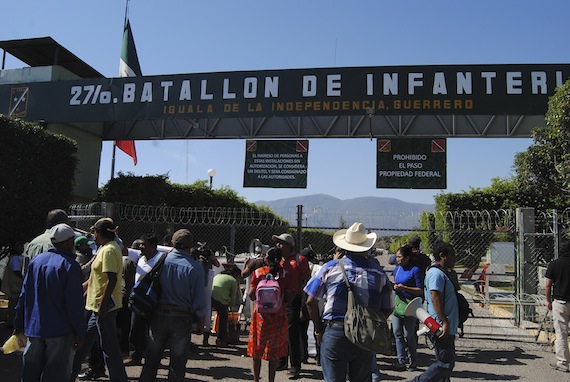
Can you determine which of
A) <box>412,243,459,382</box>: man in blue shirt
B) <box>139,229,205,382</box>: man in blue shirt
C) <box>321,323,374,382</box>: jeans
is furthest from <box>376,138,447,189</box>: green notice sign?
<box>321,323,374,382</box>: jeans

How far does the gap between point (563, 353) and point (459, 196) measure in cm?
1032

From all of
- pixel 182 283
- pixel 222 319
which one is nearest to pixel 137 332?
pixel 182 283

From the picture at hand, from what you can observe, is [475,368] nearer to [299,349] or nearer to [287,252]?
[299,349]

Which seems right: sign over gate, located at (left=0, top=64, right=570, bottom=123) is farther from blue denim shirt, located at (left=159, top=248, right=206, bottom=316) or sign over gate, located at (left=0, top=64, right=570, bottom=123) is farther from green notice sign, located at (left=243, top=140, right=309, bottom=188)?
blue denim shirt, located at (left=159, top=248, right=206, bottom=316)

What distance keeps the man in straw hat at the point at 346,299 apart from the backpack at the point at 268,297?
1.29 meters

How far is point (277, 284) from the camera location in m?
5.57

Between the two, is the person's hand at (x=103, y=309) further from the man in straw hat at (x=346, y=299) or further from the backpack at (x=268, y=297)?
the man in straw hat at (x=346, y=299)

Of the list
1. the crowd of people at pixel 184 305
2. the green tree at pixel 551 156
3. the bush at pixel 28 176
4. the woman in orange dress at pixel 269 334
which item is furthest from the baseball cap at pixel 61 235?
the green tree at pixel 551 156

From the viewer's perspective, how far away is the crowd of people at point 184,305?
3986mm

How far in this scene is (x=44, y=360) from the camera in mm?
4004

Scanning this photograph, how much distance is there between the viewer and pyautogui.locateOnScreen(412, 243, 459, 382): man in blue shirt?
4688 millimetres

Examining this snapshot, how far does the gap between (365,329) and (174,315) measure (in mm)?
1867

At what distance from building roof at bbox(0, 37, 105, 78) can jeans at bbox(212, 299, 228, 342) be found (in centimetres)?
1182

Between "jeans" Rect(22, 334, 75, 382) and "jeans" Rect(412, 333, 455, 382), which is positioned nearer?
"jeans" Rect(22, 334, 75, 382)
